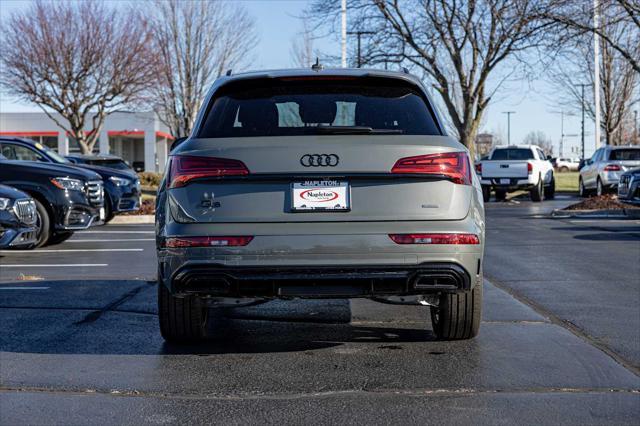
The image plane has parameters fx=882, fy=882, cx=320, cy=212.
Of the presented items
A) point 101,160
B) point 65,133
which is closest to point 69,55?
point 101,160

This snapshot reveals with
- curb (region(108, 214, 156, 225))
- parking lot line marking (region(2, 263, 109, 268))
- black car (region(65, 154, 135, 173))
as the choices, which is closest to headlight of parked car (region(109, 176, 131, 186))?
curb (region(108, 214, 156, 225))

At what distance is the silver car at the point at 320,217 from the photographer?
495cm

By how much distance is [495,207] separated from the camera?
24.3 meters

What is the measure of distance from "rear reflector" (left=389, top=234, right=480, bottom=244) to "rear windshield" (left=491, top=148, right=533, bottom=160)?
2368cm

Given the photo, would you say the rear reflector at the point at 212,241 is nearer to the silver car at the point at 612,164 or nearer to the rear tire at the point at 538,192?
the silver car at the point at 612,164

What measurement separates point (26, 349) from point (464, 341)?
2884 millimetres

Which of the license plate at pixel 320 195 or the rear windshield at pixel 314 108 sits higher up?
the rear windshield at pixel 314 108

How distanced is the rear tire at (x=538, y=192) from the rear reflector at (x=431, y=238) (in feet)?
74.6

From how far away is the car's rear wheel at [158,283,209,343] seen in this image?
5641 mm

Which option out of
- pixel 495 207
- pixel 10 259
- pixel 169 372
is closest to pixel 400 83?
pixel 169 372

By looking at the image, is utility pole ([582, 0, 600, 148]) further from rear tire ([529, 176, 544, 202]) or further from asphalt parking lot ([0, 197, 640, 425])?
asphalt parking lot ([0, 197, 640, 425])

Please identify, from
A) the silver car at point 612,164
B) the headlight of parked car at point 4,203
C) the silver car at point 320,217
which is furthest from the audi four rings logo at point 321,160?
the silver car at point 612,164

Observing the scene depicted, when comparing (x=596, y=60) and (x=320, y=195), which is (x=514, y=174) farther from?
(x=320, y=195)

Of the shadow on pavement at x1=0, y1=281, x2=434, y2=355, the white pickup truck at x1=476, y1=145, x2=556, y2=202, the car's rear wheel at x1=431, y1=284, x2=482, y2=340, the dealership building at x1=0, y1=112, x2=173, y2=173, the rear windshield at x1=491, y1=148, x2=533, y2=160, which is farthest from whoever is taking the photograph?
the dealership building at x1=0, y1=112, x2=173, y2=173
